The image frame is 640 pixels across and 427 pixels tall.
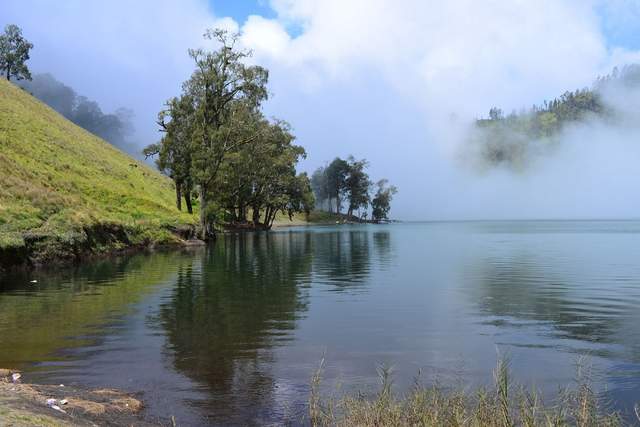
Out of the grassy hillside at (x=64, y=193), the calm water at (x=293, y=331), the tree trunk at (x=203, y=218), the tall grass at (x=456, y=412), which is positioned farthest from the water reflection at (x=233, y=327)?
the tree trunk at (x=203, y=218)

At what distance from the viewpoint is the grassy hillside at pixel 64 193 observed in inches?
1528

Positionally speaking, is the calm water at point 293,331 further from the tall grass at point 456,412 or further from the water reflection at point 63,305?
the tall grass at point 456,412

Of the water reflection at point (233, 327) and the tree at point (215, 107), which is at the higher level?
the tree at point (215, 107)

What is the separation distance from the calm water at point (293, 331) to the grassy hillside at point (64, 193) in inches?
266

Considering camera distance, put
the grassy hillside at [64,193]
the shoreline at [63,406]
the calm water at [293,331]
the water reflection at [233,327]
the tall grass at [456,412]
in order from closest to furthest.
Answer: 1. the shoreline at [63,406]
2. the tall grass at [456,412]
3. the water reflection at [233,327]
4. the calm water at [293,331]
5. the grassy hillside at [64,193]

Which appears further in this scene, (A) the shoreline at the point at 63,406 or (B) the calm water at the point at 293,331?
(B) the calm water at the point at 293,331

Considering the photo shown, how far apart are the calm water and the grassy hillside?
675cm

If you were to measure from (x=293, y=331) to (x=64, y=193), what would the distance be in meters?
53.0

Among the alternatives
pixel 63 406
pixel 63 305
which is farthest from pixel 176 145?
pixel 63 406

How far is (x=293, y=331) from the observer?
→ 17.3 metres

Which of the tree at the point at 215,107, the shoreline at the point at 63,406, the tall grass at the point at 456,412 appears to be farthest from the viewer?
the tree at the point at 215,107

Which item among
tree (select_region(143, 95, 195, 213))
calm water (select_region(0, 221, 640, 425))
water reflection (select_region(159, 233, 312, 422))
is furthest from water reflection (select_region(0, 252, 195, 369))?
tree (select_region(143, 95, 195, 213))

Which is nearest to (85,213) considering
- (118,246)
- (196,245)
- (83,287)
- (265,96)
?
(118,246)

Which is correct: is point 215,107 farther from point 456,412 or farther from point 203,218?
point 456,412
